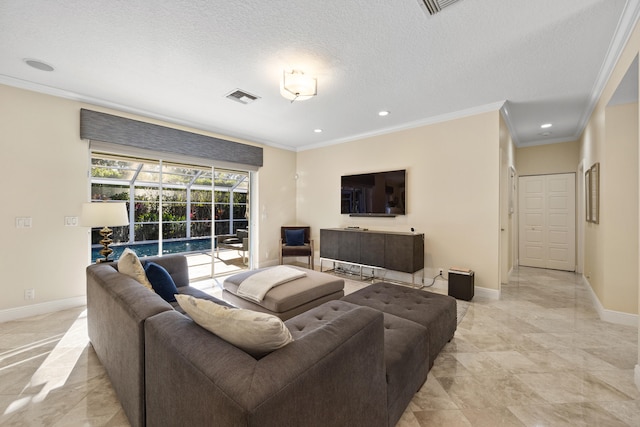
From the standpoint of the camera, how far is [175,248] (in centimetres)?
512

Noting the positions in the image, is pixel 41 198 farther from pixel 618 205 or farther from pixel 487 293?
pixel 618 205

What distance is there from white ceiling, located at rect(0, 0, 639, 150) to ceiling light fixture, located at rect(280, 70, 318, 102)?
4.0 inches

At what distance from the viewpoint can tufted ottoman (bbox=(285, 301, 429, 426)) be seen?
143cm

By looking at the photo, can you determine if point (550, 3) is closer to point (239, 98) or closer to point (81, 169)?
point (239, 98)

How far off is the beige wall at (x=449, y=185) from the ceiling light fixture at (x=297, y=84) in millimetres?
2336

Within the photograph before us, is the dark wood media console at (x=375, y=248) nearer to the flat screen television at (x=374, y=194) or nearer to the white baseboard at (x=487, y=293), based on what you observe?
the flat screen television at (x=374, y=194)

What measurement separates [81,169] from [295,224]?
3.80m

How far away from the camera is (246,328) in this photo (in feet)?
3.21

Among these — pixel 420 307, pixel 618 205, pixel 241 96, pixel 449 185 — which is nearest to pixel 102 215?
pixel 241 96

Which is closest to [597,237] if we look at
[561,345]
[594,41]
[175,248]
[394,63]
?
[561,345]

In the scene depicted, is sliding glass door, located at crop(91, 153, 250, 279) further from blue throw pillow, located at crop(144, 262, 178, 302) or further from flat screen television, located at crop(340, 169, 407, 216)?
blue throw pillow, located at crop(144, 262, 178, 302)

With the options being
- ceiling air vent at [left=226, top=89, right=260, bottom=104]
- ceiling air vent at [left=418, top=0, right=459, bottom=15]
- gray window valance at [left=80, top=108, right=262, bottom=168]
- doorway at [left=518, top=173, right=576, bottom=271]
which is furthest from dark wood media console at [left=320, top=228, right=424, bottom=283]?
doorway at [left=518, top=173, right=576, bottom=271]

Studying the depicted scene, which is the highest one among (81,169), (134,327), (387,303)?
(81,169)

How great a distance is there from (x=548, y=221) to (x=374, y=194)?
377 centimetres
